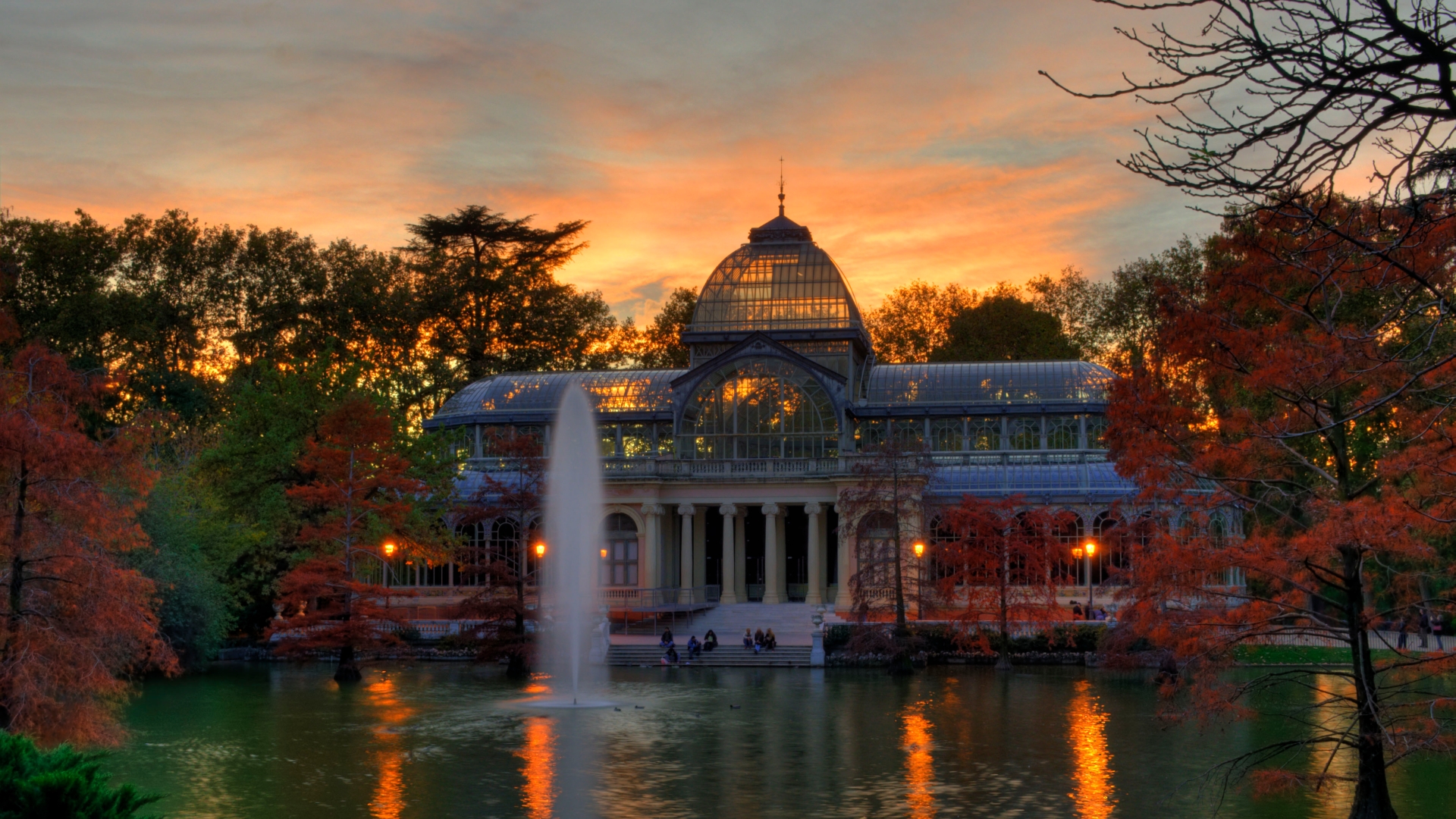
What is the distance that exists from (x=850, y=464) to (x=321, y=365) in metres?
21.7

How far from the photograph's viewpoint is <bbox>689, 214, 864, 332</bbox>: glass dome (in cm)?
6141

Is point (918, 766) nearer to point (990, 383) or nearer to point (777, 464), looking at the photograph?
point (777, 464)

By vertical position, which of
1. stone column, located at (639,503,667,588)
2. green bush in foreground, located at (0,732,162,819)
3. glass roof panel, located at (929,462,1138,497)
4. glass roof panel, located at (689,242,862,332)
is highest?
glass roof panel, located at (689,242,862,332)

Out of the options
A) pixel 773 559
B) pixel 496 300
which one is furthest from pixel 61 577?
pixel 496 300

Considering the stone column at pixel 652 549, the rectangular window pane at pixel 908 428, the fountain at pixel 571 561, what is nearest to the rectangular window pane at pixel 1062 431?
the rectangular window pane at pixel 908 428

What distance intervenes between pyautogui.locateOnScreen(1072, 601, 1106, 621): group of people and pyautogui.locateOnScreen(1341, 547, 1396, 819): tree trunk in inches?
1218

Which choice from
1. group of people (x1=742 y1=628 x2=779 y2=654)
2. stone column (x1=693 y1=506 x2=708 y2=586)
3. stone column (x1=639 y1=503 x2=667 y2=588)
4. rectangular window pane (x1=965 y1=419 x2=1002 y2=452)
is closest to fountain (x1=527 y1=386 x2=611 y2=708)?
stone column (x1=639 y1=503 x2=667 y2=588)

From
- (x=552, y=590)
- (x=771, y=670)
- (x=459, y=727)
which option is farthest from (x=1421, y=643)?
(x=459, y=727)

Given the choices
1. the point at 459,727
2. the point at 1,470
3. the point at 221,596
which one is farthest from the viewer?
the point at 221,596

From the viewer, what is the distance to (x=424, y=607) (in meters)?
54.9

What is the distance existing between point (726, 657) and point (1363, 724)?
3107 centimetres

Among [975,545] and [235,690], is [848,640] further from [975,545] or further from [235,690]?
[235,690]

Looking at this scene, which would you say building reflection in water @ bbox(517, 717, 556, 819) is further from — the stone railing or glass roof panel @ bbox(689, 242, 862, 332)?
glass roof panel @ bbox(689, 242, 862, 332)

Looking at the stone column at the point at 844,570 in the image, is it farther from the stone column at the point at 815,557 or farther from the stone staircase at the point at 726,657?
the stone staircase at the point at 726,657
